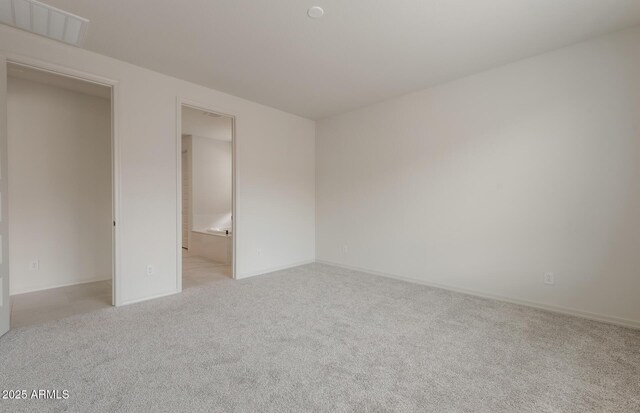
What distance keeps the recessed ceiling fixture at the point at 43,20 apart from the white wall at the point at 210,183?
12.6ft

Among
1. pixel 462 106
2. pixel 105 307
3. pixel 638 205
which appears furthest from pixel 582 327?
pixel 105 307

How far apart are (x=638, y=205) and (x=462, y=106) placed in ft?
5.97

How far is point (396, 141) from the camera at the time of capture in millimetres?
4039

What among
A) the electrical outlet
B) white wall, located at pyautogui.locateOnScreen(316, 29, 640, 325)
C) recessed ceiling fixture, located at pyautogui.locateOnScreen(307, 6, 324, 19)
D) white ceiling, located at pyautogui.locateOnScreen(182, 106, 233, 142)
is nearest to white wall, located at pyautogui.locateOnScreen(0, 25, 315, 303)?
white ceiling, located at pyautogui.locateOnScreen(182, 106, 233, 142)

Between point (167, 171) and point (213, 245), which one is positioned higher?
point (167, 171)

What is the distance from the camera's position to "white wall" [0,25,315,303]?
2.95 m

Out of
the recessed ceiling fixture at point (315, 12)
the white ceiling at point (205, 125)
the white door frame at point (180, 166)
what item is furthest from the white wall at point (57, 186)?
the recessed ceiling fixture at point (315, 12)

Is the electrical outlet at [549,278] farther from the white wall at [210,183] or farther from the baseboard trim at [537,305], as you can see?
the white wall at [210,183]

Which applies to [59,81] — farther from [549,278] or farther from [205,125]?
[549,278]

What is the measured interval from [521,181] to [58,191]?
17.9 feet

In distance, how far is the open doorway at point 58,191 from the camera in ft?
11.0

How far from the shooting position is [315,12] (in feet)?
7.18

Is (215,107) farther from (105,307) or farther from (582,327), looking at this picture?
(582,327)

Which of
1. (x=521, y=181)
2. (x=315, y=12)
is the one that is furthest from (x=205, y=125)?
(x=521, y=181)
